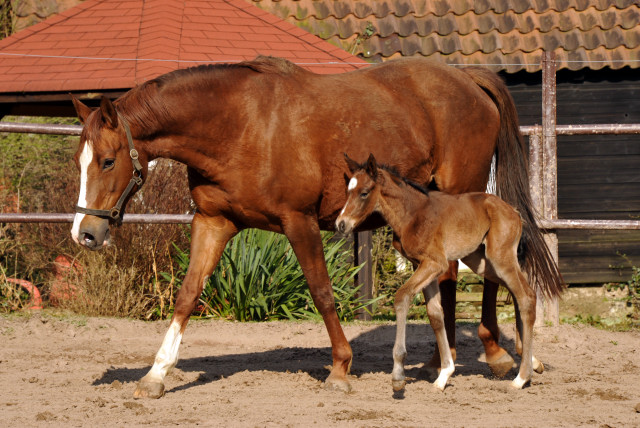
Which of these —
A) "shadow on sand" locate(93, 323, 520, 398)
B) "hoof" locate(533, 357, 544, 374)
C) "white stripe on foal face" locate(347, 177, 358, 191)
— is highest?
"white stripe on foal face" locate(347, 177, 358, 191)

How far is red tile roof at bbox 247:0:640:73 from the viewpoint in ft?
36.7

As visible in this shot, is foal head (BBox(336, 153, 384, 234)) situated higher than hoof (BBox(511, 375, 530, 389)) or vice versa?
foal head (BBox(336, 153, 384, 234))

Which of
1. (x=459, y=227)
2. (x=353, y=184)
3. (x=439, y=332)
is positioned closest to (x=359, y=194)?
(x=353, y=184)

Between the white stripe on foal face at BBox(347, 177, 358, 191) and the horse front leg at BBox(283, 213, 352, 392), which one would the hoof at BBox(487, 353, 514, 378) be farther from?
the white stripe on foal face at BBox(347, 177, 358, 191)

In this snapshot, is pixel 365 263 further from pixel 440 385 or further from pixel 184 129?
pixel 184 129

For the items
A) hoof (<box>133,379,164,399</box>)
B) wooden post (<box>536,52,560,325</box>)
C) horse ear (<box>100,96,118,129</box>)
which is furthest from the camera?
wooden post (<box>536,52,560,325</box>)

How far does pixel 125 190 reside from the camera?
5250 millimetres

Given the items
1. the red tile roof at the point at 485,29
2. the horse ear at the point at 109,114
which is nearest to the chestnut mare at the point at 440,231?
the horse ear at the point at 109,114

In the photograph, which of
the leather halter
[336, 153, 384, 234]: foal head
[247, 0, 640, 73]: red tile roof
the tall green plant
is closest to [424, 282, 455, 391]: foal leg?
[336, 153, 384, 234]: foal head

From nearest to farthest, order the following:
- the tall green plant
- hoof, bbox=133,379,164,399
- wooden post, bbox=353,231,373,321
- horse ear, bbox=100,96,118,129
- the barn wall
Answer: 1. horse ear, bbox=100,96,118,129
2. hoof, bbox=133,379,164,399
3. the tall green plant
4. wooden post, bbox=353,231,373,321
5. the barn wall

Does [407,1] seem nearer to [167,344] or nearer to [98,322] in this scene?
[98,322]

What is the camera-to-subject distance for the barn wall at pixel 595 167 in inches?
449

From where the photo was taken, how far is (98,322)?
7828mm

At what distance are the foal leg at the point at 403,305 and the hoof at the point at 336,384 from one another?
1.31 feet
